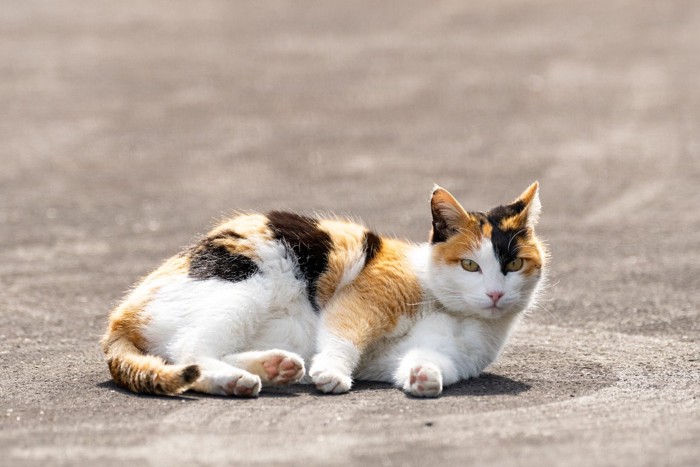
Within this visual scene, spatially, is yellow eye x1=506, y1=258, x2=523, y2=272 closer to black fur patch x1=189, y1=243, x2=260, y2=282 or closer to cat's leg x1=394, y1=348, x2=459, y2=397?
cat's leg x1=394, y1=348, x2=459, y2=397

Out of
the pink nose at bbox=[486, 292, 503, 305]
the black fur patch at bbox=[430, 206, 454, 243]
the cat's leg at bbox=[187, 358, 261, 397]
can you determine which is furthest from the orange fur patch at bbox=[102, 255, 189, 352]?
the pink nose at bbox=[486, 292, 503, 305]

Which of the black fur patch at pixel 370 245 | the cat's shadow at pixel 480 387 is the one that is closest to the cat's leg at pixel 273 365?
the cat's shadow at pixel 480 387

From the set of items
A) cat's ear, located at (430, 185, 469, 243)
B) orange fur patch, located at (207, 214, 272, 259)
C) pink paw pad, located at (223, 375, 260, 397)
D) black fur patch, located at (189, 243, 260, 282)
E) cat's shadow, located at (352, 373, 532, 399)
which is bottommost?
cat's shadow, located at (352, 373, 532, 399)

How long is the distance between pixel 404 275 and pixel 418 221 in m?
4.76

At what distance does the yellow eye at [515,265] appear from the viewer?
18.8ft

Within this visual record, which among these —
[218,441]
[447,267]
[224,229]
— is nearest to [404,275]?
[447,267]

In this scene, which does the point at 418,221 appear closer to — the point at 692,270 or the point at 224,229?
the point at 692,270

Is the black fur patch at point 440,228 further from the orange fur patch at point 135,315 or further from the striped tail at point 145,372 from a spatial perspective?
the striped tail at point 145,372

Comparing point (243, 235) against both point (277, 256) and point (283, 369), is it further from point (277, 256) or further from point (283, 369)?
point (283, 369)

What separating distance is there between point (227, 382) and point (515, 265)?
1730 mm

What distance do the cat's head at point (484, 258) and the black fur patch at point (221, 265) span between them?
1064 mm

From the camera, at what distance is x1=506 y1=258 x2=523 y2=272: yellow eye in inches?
226

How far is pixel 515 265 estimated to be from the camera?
5746mm

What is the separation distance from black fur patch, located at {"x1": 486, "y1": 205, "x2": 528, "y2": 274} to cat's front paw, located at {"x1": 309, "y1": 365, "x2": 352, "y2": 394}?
1.10 meters
